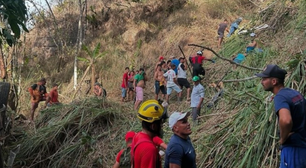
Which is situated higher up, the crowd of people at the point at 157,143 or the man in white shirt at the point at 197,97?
the crowd of people at the point at 157,143

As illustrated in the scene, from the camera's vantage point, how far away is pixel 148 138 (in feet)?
9.52

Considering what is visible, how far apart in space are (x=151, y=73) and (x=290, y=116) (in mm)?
12944

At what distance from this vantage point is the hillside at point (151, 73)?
17.4 ft

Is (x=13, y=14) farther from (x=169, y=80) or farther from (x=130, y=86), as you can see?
(x=130, y=86)

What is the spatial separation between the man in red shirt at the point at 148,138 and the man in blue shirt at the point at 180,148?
10 cm

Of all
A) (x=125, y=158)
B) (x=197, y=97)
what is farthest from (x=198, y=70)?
(x=125, y=158)

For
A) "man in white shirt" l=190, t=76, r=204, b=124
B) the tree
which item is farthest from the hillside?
the tree

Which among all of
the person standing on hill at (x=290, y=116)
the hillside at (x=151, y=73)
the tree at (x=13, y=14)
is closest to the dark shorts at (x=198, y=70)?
the hillside at (x=151, y=73)

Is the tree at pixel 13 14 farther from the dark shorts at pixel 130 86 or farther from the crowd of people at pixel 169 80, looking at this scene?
the dark shorts at pixel 130 86

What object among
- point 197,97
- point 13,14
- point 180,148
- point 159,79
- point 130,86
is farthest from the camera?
point 130,86

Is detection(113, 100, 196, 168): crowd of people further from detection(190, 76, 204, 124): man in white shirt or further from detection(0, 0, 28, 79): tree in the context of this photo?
detection(190, 76, 204, 124): man in white shirt

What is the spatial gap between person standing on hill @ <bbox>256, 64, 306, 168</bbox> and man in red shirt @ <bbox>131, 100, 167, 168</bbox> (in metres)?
1.01

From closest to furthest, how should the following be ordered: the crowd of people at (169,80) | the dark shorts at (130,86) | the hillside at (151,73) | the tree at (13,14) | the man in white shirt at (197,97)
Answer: the tree at (13,14) < the hillside at (151,73) < the man in white shirt at (197,97) < the crowd of people at (169,80) < the dark shorts at (130,86)

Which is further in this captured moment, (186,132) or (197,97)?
(197,97)
